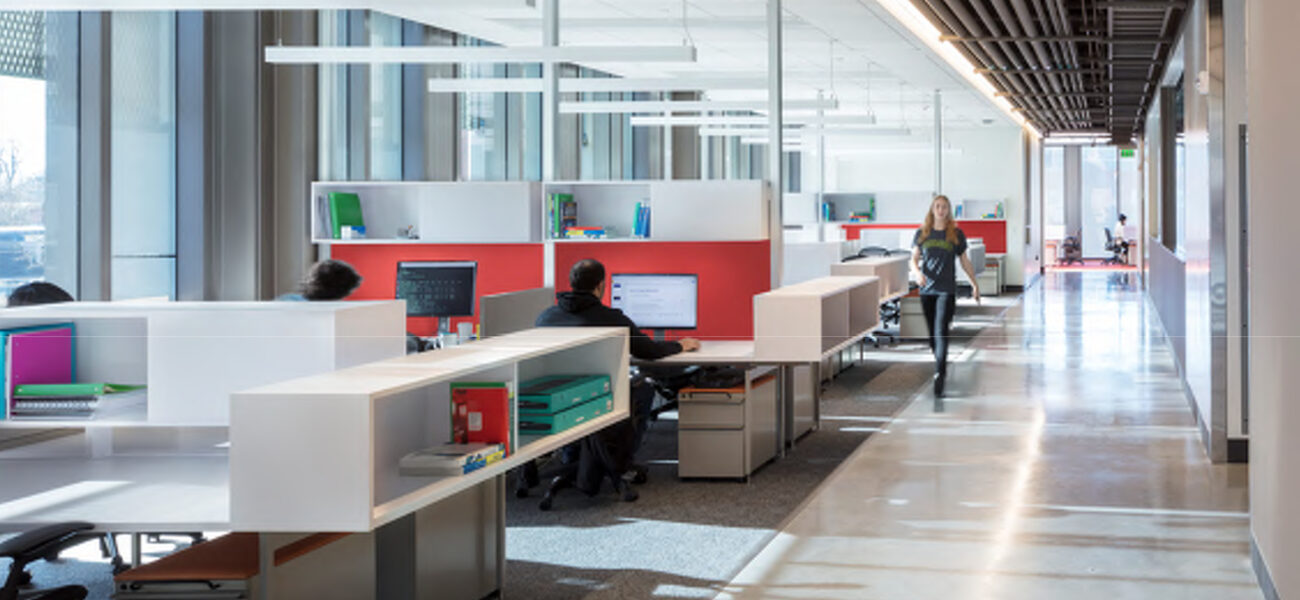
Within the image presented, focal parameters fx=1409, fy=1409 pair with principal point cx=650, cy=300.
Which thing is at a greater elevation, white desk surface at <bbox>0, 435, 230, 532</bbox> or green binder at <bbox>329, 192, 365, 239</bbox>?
green binder at <bbox>329, 192, 365, 239</bbox>

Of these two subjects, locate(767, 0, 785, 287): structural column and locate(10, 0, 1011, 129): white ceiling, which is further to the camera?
locate(10, 0, 1011, 129): white ceiling

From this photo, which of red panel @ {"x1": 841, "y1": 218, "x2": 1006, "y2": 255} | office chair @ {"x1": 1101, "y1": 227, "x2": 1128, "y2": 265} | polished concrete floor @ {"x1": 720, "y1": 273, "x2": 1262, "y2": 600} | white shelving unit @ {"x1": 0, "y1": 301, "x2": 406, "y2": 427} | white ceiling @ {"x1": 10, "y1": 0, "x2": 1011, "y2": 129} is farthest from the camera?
office chair @ {"x1": 1101, "y1": 227, "x2": 1128, "y2": 265}

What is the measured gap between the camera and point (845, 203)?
71.0 feet

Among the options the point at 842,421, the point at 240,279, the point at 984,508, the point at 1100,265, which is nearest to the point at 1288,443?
the point at 984,508

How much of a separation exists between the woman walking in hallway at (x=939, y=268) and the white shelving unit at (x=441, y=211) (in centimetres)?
347

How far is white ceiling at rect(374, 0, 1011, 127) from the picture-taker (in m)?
10.7

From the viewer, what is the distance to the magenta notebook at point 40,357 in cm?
408

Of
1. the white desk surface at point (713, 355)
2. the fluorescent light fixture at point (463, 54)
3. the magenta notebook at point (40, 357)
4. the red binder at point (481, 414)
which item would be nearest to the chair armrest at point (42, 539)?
the magenta notebook at point (40, 357)

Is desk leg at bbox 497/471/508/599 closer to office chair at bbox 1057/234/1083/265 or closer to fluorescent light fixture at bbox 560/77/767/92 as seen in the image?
fluorescent light fixture at bbox 560/77/767/92

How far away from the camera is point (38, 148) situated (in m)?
7.38

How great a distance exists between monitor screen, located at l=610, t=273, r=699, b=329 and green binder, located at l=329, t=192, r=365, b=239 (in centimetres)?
173

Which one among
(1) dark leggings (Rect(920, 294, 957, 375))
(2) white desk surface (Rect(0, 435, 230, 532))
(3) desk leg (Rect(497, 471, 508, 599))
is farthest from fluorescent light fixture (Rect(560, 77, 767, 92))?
(2) white desk surface (Rect(0, 435, 230, 532))

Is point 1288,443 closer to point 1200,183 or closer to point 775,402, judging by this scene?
point 775,402

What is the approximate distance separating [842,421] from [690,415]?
7.57 feet
